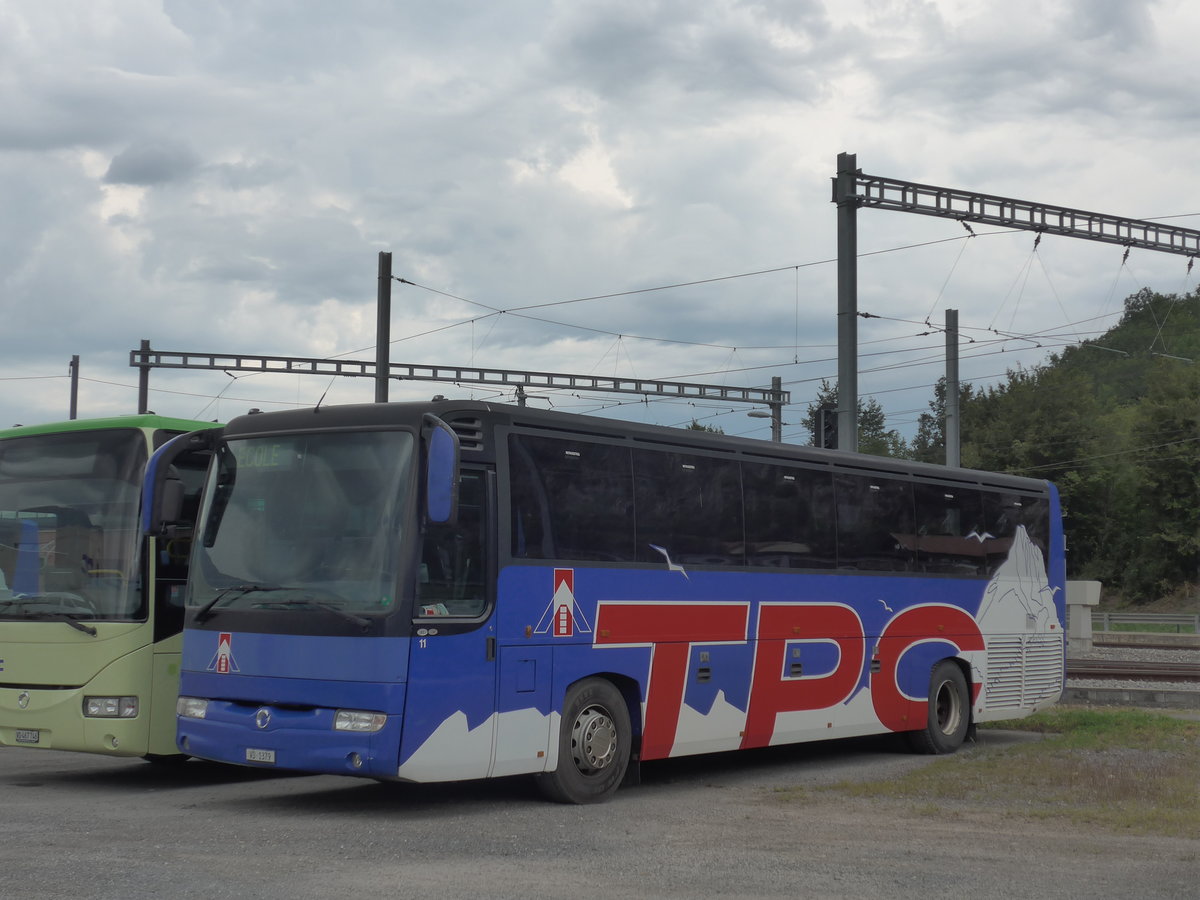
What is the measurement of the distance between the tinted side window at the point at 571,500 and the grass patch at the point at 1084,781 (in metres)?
2.97

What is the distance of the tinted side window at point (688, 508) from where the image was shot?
494 inches

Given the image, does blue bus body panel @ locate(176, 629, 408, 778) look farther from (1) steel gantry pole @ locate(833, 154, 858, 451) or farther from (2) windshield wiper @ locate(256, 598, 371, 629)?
(1) steel gantry pole @ locate(833, 154, 858, 451)

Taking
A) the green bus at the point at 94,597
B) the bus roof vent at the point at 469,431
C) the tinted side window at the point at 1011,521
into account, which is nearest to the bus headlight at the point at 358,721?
the bus roof vent at the point at 469,431

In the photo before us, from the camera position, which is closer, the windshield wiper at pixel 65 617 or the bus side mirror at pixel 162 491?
the bus side mirror at pixel 162 491

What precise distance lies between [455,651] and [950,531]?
796cm

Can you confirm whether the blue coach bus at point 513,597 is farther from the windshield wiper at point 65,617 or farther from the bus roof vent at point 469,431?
the windshield wiper at point 65,617

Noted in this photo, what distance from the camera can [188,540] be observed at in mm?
12508

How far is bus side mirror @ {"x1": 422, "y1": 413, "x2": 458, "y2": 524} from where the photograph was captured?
985cm

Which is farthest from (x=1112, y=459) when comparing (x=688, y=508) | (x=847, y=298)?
→ (x=688, y=508)

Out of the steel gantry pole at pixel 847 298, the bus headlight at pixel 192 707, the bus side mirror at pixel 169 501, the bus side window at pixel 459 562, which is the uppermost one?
the steel gantry pole at pixel 847 298

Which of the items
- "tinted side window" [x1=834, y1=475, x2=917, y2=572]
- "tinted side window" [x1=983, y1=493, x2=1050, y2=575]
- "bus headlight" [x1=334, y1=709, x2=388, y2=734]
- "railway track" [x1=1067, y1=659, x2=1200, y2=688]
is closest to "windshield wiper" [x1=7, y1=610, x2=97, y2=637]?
"bus headlight" [x1=334, y1=709, x2=388, y2=734]

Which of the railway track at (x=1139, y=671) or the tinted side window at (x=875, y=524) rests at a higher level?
the tinted side window at (x=875, y=524)

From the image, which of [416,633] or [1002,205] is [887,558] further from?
[1002,205]

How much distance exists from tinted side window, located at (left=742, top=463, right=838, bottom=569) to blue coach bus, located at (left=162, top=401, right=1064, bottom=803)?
0.07ft
